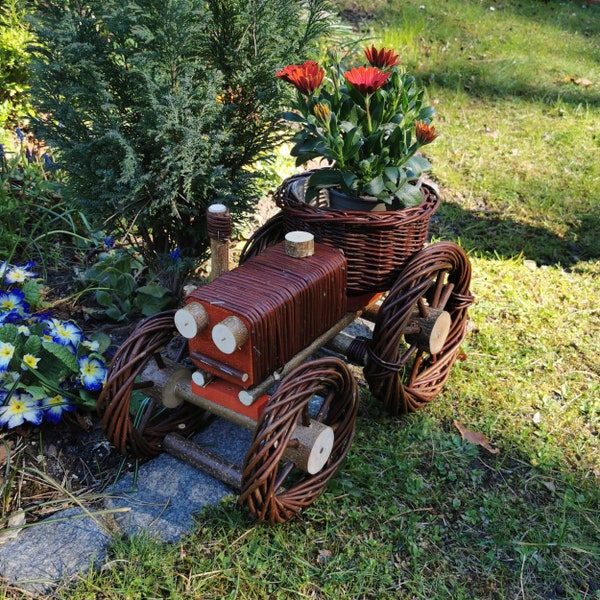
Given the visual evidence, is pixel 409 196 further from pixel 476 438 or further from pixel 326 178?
pixel 476 438

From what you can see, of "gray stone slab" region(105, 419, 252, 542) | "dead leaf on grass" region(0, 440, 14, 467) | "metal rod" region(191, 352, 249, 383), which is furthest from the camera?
"dead leaf on grass" region(0, 440, 14, 467)

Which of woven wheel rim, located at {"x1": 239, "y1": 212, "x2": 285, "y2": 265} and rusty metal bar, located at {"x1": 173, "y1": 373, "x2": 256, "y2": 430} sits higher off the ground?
woven wheel rim, located at {"x1": 239, "y1": 212, "x2": 285, "y2": 265}

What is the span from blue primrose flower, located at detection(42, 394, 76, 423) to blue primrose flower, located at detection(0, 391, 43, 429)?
27mm

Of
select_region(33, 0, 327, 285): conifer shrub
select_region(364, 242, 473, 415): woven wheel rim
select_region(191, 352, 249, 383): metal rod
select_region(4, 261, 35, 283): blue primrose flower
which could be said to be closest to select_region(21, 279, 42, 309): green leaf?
select_region(4, 261, 35, 283): blue primrose flower

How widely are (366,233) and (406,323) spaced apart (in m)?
0.34

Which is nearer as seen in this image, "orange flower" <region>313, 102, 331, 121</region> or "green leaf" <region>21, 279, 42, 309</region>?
"orange flower" <region>313, 102, 331, 121</region>

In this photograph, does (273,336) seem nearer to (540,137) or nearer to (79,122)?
(79,122)

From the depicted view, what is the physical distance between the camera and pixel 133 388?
1976 millimetres

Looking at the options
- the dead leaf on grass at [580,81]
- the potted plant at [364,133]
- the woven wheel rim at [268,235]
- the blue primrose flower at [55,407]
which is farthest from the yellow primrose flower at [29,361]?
the dead leaf on grass at [580,81]

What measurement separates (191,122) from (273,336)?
36.9 inches

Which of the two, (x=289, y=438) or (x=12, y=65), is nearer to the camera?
(x=289, y=438)

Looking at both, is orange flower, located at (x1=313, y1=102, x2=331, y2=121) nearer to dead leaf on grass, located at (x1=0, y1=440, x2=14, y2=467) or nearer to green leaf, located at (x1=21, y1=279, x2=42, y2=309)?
green leaf, located at (x1=21, y1=279, x2=42, y2=309)

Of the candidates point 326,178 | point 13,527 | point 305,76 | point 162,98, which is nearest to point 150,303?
point 162,98

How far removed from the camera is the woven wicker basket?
6.94 ft
